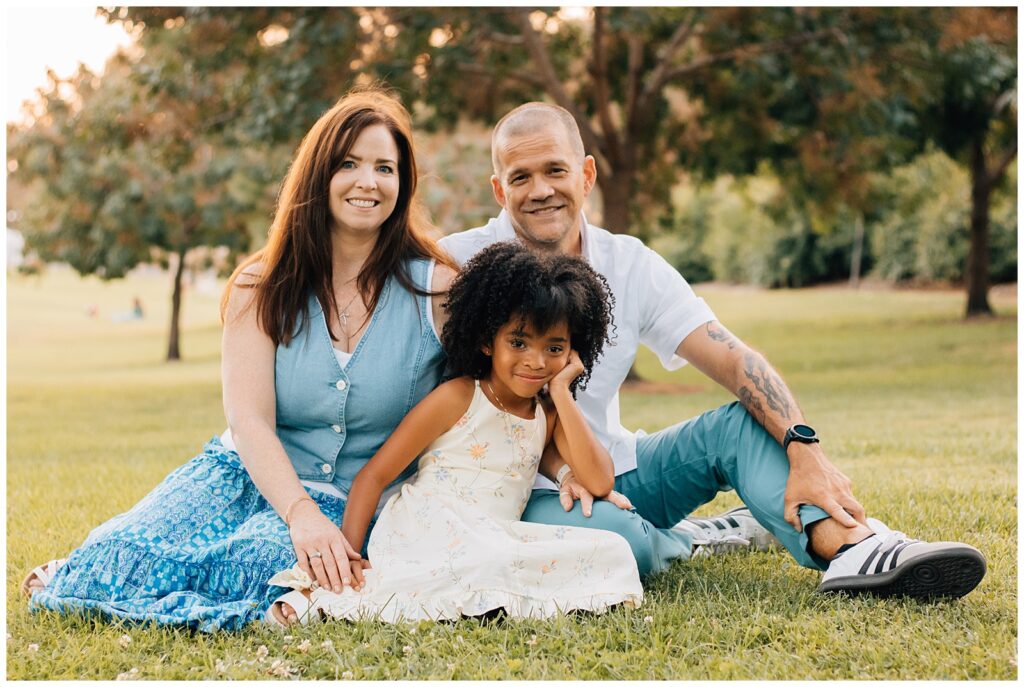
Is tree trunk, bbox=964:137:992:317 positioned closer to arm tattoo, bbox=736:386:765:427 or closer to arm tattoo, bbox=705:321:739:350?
arm tattoo, bbox=705:321:739:350

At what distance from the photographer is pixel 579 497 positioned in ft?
10.9

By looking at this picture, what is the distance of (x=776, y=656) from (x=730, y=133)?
37.1ft

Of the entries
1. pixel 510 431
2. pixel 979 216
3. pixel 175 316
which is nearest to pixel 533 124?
pixel 510 431

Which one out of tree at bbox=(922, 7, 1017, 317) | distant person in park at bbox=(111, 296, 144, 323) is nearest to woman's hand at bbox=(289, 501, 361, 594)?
tree at bbox=(922, 7, 1017, 317)

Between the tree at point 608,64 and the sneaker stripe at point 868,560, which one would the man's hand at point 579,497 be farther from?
the tree at point 608,64

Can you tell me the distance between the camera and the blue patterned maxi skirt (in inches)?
119

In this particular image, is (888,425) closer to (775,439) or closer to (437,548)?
(775,439)

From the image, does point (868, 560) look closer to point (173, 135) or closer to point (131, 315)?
point (173, 135)

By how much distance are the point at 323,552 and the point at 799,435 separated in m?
1.55

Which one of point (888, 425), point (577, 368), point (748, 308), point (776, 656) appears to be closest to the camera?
point (776, 656)

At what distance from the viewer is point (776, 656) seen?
8.86 feet

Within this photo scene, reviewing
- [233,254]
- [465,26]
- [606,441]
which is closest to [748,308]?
[233,254]

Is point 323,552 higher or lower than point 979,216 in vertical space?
lower

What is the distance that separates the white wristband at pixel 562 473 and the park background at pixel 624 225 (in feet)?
1.73
